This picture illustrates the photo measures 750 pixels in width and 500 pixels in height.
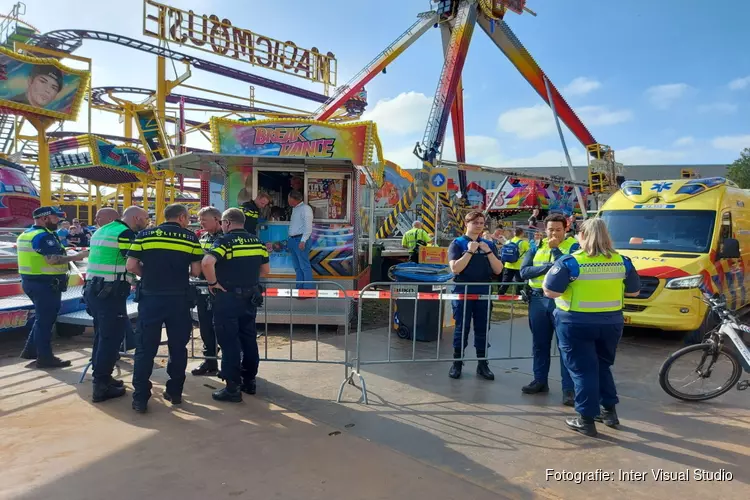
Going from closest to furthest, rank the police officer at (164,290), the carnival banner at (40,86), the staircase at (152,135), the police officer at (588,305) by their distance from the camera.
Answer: the police officer at (588,305) < the police officer at (164,290) < the carnival banner at (40,86) < the staircase at (152,135)

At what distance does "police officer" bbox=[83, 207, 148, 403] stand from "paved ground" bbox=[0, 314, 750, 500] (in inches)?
11.4

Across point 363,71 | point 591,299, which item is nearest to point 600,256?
point 591,299

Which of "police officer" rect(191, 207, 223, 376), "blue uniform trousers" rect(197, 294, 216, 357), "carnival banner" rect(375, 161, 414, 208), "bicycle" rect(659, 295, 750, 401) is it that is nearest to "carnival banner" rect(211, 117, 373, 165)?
"police officer" rect(191, 207, 223, 376)

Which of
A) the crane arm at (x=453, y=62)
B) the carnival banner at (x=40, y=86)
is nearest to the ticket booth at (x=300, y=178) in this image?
the carnival banner at (x=40, y=86)

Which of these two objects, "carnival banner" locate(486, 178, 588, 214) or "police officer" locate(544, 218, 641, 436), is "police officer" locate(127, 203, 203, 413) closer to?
"police officer" locate(544, 218, 641, 436)

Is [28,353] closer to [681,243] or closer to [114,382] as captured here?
[114,382]

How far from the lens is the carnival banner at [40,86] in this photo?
45.6ft

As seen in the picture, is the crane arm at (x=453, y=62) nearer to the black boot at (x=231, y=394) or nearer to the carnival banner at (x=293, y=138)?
the carnival banner at (x=293, y=138)

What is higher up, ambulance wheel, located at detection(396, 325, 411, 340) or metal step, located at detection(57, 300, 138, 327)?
metal step, located at detection(57, 300, 138, 327)

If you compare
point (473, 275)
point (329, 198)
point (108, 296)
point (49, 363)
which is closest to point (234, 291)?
point (108, 296)

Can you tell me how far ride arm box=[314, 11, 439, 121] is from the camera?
22.6 meters

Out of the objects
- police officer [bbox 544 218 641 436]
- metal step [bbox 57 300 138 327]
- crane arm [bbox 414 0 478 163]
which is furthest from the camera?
crane arm [bbox 414 0 478 163]

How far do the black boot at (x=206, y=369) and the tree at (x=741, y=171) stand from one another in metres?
44.9

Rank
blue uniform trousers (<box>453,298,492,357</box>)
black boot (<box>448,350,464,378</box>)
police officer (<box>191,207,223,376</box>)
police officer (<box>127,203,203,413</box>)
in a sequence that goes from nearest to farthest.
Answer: police officer (<box>127,203,203,413</box>) < police officer (<box>191,207,223,376</box>) < blue uniform trousers (<box>453,298,492,357</box>) < black boot (<box>448,350,464,378</box>)
